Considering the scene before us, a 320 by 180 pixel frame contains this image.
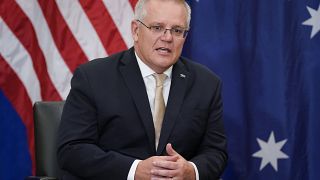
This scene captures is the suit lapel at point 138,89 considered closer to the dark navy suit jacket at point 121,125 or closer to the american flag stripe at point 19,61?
the dark navy suit jacket at point 121,125

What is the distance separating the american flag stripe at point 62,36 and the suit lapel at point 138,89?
107cm

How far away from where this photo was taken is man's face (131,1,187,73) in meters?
2.43

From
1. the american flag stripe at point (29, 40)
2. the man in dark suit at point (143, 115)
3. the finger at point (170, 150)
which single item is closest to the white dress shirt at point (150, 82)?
the man in dark suit at point (143, 115)

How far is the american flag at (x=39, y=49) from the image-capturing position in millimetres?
3354

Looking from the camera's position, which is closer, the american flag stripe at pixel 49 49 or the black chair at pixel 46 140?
the black chair at pixel 46 140

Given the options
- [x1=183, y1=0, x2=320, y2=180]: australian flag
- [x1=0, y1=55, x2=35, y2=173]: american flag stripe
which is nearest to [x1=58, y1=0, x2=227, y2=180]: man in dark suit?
[x1=183, y1=0, x2=320, y2=180]: australian flag

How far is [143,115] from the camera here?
7.88 ft

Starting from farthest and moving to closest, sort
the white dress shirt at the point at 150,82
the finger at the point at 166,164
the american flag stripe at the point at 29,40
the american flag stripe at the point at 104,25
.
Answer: the american flag stripe at the point at 104,25 < the american flag stripe at the point at 29,40 < the white dress shirt at the point at 150,82 < the finger at the point at 166,164

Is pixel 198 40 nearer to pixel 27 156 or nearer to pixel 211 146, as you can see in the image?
pixel 211 146

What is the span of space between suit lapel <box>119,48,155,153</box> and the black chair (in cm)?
52

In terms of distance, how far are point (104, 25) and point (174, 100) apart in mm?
1304

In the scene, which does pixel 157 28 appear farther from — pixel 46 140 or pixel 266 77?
pixel 266 77

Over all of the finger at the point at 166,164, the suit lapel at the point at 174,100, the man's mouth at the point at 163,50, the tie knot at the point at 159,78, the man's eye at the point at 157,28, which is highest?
the man's eye at the point at 157,28

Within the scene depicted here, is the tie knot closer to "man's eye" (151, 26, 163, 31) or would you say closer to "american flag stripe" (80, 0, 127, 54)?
"man's eye" (151, 26, 163, 31)
